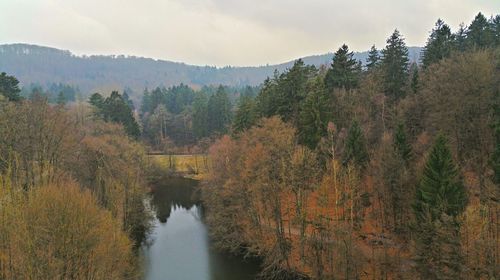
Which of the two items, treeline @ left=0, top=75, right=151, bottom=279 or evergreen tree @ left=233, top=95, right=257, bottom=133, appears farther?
evergreen tree @ left=233, top=95, right=257, bottom=133

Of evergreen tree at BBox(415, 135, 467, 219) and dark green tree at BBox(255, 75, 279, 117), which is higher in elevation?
dark green tree at BBox(255, 75, 279, 117)

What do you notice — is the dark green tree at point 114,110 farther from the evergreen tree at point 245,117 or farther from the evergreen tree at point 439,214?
the evergreen tree at point 439,214

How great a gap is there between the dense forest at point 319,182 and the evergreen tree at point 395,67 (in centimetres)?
19

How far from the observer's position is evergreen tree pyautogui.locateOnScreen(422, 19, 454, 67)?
5282 centimetres

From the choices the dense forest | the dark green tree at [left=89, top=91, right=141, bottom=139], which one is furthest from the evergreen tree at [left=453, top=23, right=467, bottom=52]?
the dark green tree at [left=89, top=91, right=141, bottom=139]

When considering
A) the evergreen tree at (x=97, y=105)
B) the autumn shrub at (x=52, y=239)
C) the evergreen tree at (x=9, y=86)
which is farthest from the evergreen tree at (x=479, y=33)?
the evergreen tree at (x=97, y=105)

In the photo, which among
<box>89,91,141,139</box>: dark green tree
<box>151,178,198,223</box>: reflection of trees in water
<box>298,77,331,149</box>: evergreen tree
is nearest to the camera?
<box>298,77,331,149</box>: evergreen tree

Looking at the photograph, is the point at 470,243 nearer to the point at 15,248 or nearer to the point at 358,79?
the point at 15,248

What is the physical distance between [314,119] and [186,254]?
779 inches

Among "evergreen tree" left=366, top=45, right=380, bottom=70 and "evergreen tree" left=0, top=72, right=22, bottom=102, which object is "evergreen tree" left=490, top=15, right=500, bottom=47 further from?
"evergreen tree" left=0, top=72, right=22, bottom=102

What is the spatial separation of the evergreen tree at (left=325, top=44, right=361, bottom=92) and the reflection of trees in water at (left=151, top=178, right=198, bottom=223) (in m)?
27.7

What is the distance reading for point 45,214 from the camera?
2042 cm

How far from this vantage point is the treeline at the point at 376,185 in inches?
983

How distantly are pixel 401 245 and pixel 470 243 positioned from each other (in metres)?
9.32
